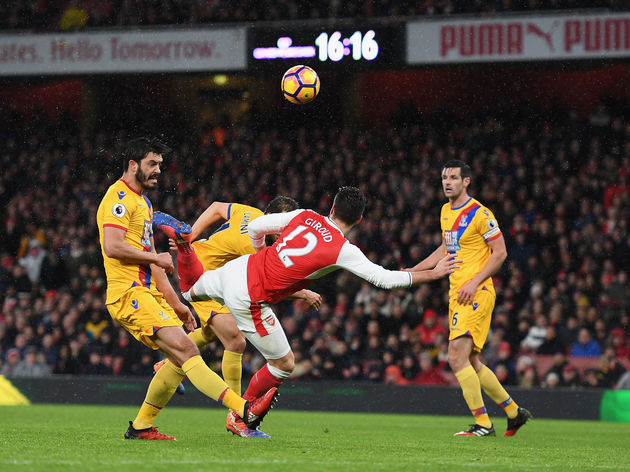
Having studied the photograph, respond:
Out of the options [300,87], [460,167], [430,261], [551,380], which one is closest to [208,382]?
[430,261]

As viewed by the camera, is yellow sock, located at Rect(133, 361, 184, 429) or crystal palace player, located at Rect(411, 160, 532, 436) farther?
crystal palace player, located at Rect(411, 160, 532, 436)

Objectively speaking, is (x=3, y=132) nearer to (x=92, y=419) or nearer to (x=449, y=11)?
(x=449, y=11)

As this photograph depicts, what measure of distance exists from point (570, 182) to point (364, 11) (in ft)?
15.7

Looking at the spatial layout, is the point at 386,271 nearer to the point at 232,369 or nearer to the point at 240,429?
the point at 240,429

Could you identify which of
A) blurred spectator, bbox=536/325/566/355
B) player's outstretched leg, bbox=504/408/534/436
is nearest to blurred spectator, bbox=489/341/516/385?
blurred spectator, bbox=536/325/566/355

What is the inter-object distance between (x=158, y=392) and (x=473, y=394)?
2.96 metres

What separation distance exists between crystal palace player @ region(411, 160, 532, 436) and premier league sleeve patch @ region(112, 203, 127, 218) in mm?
2790

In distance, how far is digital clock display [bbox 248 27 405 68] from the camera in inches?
680

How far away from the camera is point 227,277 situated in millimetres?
7027

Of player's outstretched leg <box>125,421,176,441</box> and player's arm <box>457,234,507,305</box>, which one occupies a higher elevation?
player's arm <box>457,234,507,305</box>

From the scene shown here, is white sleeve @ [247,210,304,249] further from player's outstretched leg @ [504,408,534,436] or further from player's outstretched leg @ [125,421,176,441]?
player's outstretched leg @ [504,408,534,436]

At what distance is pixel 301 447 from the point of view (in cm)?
665

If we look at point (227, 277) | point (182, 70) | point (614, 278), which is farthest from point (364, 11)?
point (227, 277)


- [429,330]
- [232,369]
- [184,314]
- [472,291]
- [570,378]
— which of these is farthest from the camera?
[429,330]
